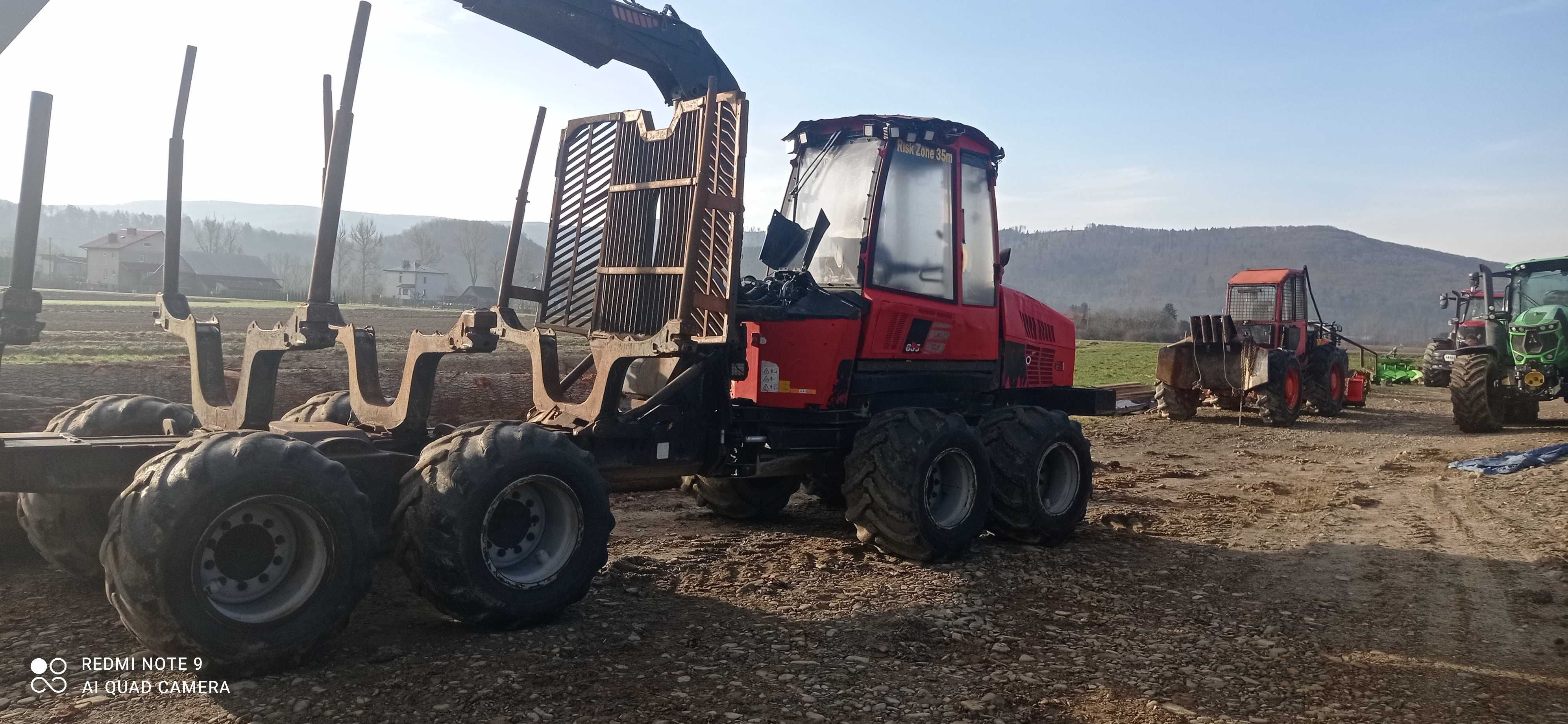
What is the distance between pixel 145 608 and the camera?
4.00 meters

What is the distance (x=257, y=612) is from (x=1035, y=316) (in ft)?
20.9

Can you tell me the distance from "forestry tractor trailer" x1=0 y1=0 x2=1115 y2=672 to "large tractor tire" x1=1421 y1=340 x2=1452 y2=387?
2122 cm

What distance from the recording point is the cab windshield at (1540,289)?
1705 cm

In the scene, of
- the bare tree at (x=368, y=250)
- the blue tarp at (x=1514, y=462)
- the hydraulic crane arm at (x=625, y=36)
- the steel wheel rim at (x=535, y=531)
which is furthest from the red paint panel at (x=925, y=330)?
the bare tree at (x=368, y=250)

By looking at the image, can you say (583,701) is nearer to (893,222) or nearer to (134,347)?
(893,222)

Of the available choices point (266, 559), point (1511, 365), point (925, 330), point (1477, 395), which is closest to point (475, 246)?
point (1511, 365)

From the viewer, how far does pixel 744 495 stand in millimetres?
8383

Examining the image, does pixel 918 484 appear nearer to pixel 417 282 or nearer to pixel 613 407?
pixel 613 407

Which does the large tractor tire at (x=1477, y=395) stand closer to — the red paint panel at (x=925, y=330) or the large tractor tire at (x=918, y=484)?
the red paint panel at (x=925, y=330)

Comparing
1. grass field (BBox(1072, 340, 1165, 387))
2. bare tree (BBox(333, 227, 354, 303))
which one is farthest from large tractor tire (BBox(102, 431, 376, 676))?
bare tree (BBox(333, 227, 354, 303))

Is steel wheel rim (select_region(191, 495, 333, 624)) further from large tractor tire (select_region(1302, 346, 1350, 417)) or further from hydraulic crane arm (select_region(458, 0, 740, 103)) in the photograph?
large tractor tire (select_region(1302, 346, 1350, 417))

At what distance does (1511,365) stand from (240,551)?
18.2 m

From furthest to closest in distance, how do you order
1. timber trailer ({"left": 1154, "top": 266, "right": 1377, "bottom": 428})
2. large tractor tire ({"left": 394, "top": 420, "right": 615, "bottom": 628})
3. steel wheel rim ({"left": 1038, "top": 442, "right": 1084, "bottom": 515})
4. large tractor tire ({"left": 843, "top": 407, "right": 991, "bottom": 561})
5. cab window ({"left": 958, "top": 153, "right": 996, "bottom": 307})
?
timber trailer ({"left": 1154, "top": 266, "right": 1377, "bottom": 428}) → steel wheel rim ({"left": 1038, "top": 442, "right": 1084, "bottom": 515}) → cab window ({"left": 958, "top": 153, "right": 996, "bottom": 307}) → large tractor tire ({"left": 843, "top": 407, "right": 991, "bottom": 561}) → large tractor tire ({"left": 394, "top": 420, "right": 615, "bottom": 628})

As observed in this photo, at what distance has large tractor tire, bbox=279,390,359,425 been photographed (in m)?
6.61
